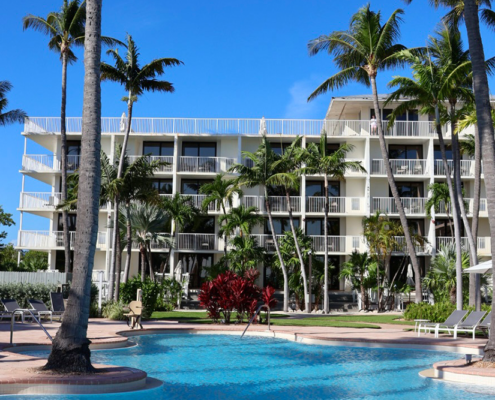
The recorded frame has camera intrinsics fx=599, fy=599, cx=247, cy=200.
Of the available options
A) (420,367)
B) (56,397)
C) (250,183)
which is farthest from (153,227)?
(56,397)

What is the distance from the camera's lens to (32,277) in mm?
22469

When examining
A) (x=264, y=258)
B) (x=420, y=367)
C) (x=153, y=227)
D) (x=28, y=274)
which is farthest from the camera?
(x=264, y=258)

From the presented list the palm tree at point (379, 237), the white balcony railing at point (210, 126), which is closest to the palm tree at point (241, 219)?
the palm tree at point (379, 237)

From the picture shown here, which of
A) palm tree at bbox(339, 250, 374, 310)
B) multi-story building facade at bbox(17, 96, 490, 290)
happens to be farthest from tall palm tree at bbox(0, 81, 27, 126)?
palm tree at bbox(339, 250, 374, 310)

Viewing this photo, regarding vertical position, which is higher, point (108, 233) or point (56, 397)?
point (108, 233)

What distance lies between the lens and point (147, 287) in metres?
23.5

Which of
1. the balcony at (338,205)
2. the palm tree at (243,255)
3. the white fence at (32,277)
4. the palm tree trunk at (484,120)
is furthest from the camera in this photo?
the balcony at (338,205)

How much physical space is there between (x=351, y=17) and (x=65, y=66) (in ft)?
46.4

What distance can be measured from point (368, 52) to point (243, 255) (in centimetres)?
1241

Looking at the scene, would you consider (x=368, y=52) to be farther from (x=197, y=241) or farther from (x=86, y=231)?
(x=86, y=231)

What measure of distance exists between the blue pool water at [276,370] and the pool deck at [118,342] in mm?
231

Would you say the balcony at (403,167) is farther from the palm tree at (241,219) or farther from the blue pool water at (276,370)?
the blue pool water at (276,370)

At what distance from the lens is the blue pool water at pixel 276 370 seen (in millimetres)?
9508

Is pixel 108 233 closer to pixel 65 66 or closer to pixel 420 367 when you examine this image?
pixel 65 66
